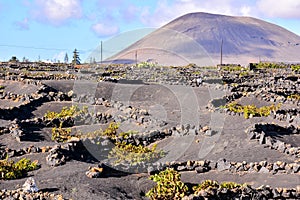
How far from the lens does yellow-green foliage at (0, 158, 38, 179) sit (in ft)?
53.8

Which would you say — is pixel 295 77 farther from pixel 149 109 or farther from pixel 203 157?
pixel 203 157

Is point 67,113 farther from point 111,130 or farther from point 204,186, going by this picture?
point 204,186

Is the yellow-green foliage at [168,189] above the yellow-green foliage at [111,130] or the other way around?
the other way around

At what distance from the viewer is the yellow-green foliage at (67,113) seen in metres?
28.8

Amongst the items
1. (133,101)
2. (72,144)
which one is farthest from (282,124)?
(133,101)

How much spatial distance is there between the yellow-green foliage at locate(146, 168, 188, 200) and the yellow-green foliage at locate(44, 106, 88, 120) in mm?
14151

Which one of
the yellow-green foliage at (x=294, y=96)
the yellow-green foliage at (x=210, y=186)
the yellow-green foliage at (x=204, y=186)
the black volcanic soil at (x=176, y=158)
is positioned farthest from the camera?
the yellow-green foliage at (x=294, y=96)

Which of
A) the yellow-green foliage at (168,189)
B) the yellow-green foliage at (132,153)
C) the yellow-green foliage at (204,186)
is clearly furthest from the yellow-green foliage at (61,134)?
the yellow-green foliage at (204,186)

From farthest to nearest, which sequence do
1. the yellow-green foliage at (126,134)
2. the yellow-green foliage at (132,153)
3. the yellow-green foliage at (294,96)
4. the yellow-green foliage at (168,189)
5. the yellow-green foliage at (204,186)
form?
the yellow-green foliage at (294,96) < the yellow-green foliage at (126,134) < the yellow-green foliage at (132,153) < the yellow-green foliage at (204,186) < the yellow-green foliage at (168,189)

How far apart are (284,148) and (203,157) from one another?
3366mm

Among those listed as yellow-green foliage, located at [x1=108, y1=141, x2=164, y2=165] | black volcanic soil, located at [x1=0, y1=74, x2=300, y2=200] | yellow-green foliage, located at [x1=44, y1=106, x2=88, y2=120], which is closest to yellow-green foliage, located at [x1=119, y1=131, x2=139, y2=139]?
yellow-green foliage, located at [x1=108, y1=141, x2=164, y2=165]

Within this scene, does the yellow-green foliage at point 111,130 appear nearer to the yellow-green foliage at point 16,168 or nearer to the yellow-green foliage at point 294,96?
the yellow-green foliage at point 16,168

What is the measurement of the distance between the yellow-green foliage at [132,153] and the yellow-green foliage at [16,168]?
3271 mm

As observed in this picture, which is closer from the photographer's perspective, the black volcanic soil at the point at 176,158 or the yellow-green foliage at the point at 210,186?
the yellow-green foliage at the point at 210,186
